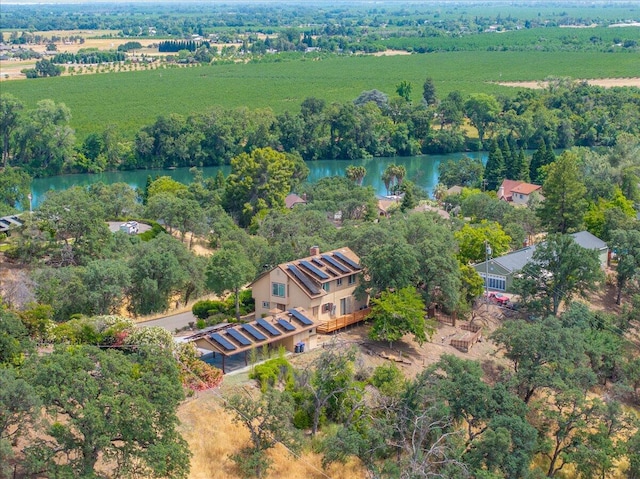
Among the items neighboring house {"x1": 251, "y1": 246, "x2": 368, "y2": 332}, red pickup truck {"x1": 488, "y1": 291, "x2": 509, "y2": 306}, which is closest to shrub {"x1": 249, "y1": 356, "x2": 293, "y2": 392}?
neighboring house {"x1": 251, "y1": 246, "x2": 368, "y2": 332}

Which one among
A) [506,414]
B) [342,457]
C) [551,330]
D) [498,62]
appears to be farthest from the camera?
[498,62]

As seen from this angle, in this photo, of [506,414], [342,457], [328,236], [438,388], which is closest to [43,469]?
[342,457]

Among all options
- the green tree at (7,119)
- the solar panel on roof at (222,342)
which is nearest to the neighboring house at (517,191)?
the solar panel on roof at (222,342)

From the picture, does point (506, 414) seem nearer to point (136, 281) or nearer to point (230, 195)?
point (136, 281)

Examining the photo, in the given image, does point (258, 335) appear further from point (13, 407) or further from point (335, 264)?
point (13, 407)

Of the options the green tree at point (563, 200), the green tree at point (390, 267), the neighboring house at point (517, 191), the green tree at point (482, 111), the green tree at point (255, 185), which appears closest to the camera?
the green tree at point (390, 267)

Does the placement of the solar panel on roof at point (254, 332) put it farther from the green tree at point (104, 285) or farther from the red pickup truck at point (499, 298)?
the red pickup truck at point (499, 298)
